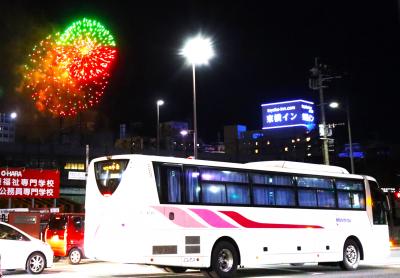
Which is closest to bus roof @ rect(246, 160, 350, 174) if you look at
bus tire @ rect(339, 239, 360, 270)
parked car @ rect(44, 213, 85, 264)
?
bus tire @ rect(339, 239, 360, 270)

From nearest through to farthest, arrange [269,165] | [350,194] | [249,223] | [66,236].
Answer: [249,223]
[269,165]
[350,194]
[66,236]

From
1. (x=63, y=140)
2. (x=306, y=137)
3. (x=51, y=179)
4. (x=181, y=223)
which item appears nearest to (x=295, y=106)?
(x=306, y=137)

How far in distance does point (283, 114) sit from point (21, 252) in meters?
86.7

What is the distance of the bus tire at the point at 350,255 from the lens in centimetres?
1867

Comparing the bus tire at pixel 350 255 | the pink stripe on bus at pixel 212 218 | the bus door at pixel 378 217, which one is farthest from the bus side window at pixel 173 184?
the bus door at pixel 378 217

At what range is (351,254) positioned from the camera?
62.4ft

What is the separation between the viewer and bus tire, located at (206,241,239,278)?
14.6 metres

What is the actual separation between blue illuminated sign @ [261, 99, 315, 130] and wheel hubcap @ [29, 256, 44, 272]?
84691 mm

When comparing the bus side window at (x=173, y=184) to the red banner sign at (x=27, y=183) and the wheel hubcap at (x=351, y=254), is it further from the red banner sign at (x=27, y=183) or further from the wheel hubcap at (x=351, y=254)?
the red banner sign at (x=27, y=183)

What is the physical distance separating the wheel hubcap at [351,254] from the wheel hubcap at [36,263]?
35.1ft

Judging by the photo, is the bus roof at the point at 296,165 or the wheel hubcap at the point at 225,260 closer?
the wheel hubcap at the point at 225,260

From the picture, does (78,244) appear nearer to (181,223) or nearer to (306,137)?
(181,223)

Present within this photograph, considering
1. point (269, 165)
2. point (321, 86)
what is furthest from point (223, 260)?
point (321, 86)

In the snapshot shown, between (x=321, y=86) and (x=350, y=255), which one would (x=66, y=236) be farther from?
(x=321, y=86)
